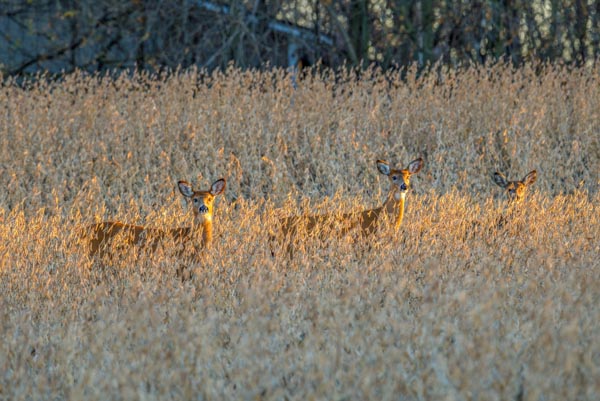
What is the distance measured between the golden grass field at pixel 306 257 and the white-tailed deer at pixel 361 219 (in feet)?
0.52

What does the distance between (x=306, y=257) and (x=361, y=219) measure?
47.1 inches

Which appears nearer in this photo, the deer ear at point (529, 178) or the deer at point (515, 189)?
the deer at point (515, 189)

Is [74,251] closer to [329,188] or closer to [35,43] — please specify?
[329,188]

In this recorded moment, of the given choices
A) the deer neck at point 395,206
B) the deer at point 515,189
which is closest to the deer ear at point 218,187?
the deer neck at point 395,206

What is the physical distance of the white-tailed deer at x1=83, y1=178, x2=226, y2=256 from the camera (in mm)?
7426

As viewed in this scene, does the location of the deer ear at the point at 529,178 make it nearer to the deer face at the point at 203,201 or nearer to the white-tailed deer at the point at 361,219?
the white-tailed deer at the point at 361,219

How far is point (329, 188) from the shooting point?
10914mm

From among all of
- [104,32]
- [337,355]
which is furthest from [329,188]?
[104,32]

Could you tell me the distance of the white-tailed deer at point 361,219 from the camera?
7.88 meters

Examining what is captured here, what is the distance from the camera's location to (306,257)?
705cm

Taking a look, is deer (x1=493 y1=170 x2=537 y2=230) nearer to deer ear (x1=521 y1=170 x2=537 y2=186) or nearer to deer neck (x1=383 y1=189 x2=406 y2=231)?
deer ear (x1=521 y1=170 x2=537 y2=186)

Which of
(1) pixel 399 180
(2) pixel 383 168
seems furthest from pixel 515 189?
(1) pixel 399 180

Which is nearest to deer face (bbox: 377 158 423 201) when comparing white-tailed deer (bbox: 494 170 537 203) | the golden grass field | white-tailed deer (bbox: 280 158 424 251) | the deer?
white-tailed deer (bbox: 280 158 424 251)

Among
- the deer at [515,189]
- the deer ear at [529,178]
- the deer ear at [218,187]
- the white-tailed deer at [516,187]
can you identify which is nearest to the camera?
the deer ear at [218,187]
